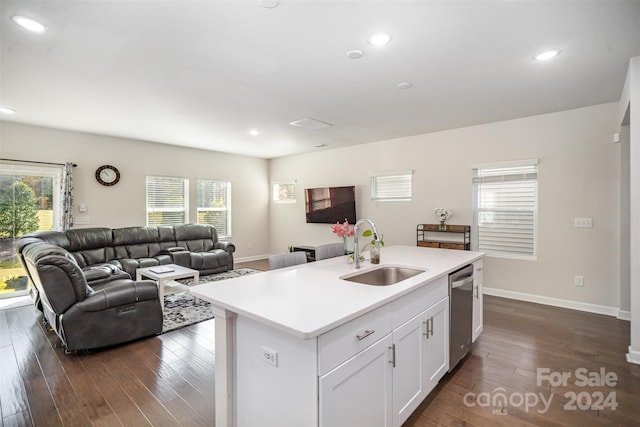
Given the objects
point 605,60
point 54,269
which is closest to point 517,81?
point 605,60

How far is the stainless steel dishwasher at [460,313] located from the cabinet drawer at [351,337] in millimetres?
981

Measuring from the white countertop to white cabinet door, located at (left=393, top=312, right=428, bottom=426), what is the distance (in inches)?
10.4

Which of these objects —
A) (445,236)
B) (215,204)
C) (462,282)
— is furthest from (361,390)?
(215,204)

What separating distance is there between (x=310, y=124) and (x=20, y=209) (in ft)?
15.4

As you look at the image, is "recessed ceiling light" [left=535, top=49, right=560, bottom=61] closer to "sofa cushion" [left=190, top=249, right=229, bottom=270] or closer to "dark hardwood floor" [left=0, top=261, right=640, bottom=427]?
"dark hardwood floor" [left=0, top=261, right=640, bottom=427]

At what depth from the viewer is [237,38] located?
2.32 m

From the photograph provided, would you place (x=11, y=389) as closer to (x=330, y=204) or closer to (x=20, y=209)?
(x=20, y=209)

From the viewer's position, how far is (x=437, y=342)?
2215 millimetres

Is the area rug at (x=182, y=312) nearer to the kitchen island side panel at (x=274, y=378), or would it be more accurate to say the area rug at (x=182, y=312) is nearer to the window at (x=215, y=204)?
the kitchen island side panel at (x=274, y=378)

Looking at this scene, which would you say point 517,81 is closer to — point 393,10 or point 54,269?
point 393,10

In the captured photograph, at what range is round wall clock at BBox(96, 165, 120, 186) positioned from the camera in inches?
217

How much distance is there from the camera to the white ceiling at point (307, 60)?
2.04m

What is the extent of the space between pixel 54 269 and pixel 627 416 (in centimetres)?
442

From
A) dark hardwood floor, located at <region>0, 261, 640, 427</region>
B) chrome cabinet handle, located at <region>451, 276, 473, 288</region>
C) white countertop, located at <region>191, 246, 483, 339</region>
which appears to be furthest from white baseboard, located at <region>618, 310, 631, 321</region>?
white countertop, located at <region>191, 246, 483, 339</region>
